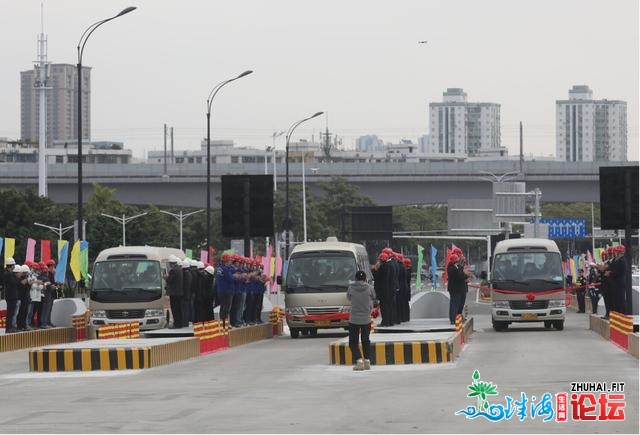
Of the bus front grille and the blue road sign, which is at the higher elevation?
the blue road sign

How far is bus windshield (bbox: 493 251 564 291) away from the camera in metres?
39.6

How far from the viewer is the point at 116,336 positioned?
3438 centimetres

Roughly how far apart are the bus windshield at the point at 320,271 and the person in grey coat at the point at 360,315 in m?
13.2

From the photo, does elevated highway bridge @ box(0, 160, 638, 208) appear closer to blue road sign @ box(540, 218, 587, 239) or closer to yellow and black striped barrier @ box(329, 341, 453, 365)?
blue road sign @ box(540, 218, 587, 239)

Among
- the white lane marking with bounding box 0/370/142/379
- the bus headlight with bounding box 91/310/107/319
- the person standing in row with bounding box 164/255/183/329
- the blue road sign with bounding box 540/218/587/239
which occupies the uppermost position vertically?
the blue road sign with bounding box 540/218/587/239

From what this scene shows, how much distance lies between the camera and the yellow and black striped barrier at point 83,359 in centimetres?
2488

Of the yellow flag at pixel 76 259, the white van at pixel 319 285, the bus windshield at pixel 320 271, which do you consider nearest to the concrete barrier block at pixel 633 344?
the white van at pixel 319 285

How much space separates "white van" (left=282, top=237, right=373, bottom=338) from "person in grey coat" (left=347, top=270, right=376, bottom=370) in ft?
41.9

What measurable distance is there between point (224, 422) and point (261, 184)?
71.2 feet

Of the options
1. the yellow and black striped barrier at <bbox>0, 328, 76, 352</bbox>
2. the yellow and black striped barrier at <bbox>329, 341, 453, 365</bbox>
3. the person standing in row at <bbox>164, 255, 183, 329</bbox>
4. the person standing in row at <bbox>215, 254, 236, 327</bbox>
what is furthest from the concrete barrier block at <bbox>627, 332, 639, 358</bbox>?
the yellow and black striped barrier at <bbox>0, 328, 76, 352</bbox>

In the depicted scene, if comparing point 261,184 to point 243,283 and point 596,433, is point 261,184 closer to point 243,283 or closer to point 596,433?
point 243,283

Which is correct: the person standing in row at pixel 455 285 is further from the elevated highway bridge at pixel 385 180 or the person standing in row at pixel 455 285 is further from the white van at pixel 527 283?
the elevated highway bridge at pixel 385 180

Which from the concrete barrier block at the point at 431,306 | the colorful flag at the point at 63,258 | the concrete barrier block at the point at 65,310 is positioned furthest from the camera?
the colorful flag at the point at 63,258

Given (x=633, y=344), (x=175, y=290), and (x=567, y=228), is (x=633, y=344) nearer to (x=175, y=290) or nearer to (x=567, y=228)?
(x=175, y=290)
